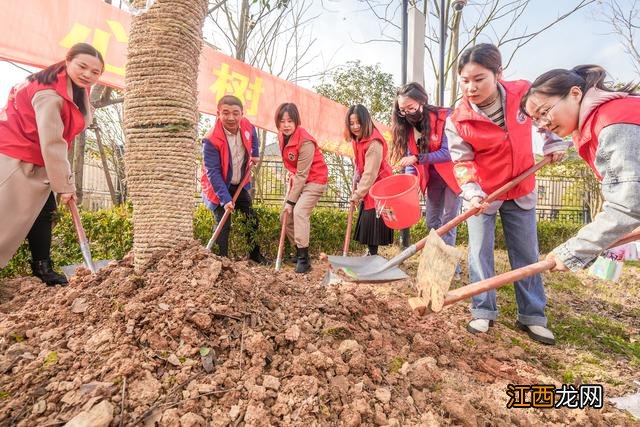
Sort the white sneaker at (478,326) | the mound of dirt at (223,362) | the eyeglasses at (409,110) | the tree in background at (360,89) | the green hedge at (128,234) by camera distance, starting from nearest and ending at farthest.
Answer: the mound of dirt at (223,362)
the white sneaker at (478,326)
the eyeglasses at (409,110)
the green hedge at (128,234)
the tree in background at (360,89)

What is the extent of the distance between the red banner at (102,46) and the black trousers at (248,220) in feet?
5.00

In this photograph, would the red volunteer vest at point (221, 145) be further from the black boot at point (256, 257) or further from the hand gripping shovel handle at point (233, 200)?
the black boot at point (256, 257)

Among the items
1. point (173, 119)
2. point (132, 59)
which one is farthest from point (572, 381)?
point (132, 59)

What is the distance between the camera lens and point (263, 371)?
1.31 metres

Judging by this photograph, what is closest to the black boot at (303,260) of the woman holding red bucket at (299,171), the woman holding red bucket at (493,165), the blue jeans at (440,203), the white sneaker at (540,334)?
the woman holding red bucket at (299,171)

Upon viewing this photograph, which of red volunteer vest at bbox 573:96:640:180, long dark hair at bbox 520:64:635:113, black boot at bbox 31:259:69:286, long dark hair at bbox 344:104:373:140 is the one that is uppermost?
long dark hair at bbox 344:104:373:140

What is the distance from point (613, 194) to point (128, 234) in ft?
12.5

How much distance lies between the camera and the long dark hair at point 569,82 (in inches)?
63.0

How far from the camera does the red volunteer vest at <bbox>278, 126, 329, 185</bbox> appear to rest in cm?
374

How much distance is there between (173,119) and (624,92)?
193cm

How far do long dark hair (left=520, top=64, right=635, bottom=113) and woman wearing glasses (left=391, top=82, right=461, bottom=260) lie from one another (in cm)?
171

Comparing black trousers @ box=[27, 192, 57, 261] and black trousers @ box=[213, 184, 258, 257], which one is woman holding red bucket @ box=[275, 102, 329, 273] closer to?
black trousers @ box=[213, 184, 258, 257]

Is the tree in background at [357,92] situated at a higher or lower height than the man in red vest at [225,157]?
higher

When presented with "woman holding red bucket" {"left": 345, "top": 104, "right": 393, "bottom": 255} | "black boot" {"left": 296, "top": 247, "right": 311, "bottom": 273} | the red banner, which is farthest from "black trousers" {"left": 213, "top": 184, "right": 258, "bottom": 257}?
the red banner
